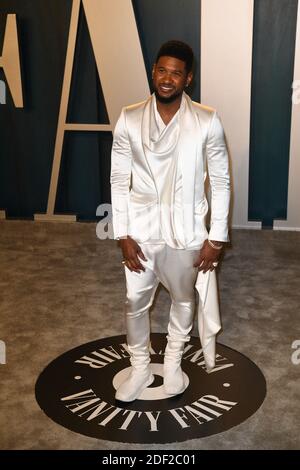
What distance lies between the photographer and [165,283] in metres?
2.75

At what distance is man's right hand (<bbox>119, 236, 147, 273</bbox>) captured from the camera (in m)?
2.66

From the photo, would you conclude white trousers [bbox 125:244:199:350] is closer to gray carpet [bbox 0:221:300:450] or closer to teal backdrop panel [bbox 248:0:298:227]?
gray carpet [bbox 0:221:300:450]

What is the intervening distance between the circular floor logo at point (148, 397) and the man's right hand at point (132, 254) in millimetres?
661

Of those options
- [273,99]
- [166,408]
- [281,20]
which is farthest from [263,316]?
[281,20]

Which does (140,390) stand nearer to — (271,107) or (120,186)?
(120,186)

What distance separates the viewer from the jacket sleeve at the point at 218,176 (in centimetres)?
256

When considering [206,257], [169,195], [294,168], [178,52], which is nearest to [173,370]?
[206,257]

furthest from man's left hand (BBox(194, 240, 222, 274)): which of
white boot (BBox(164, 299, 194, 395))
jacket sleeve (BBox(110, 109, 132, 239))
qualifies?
jacket sleeve (BBox(110, 109, 132, 239))

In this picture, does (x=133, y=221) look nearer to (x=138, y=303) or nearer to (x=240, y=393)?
(x=138, y=303)

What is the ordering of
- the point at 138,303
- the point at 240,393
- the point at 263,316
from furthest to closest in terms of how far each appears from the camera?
the point at 263,316 → the point at 240,393 → the point at 138,303

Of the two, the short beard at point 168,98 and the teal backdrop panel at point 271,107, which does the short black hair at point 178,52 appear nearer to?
the short beard at point 168,98

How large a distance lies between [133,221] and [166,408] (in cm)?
88

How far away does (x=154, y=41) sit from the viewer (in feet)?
17.2

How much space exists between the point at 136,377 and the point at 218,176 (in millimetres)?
1030
